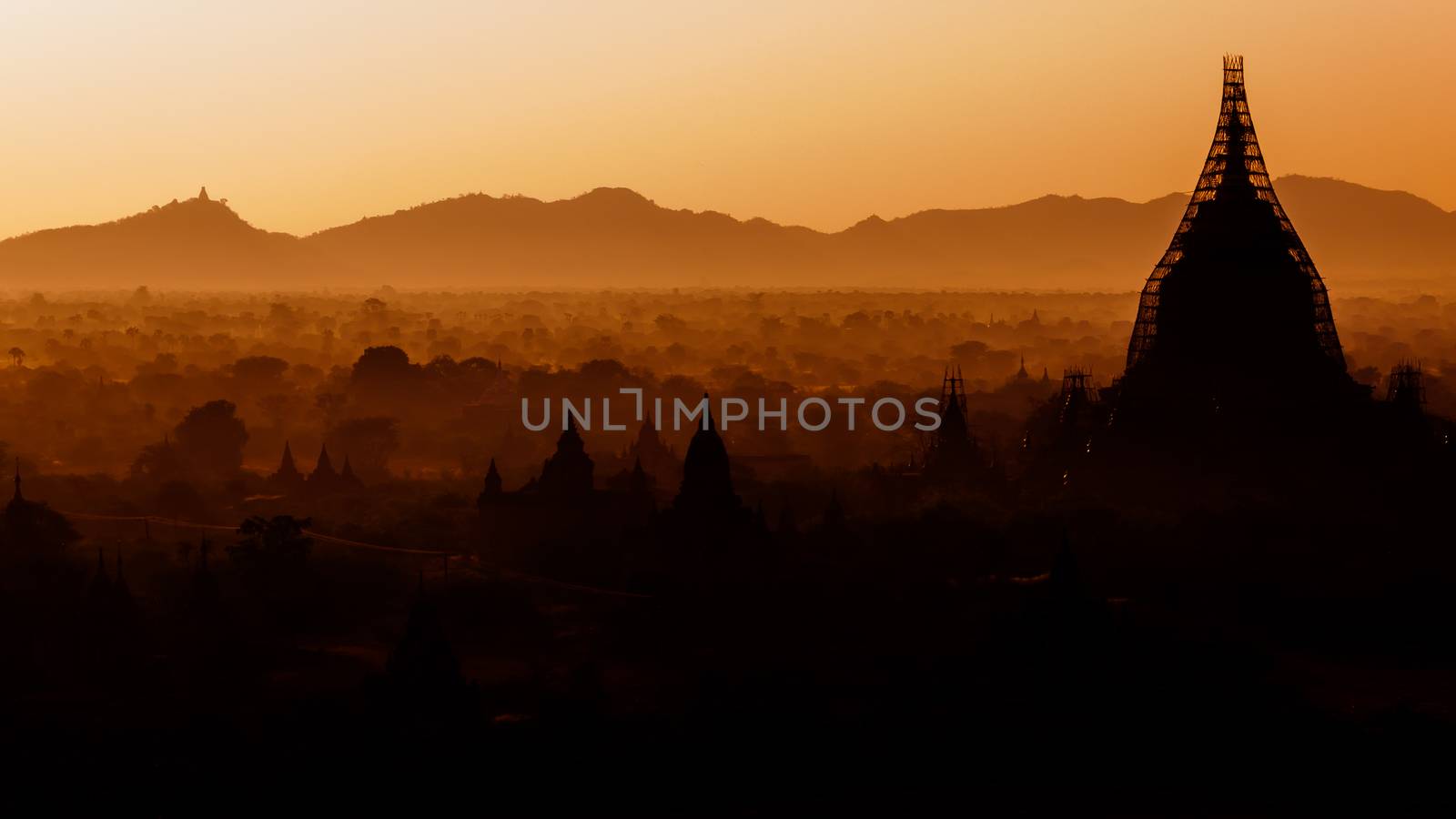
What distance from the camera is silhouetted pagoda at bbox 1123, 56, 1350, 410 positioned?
64.3m

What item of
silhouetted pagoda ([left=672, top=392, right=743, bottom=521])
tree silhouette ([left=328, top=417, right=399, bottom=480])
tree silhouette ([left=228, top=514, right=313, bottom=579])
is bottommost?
tree silhouette ([left=328, top=417, right=399, bottom=480])

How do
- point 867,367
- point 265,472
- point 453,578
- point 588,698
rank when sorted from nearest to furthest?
point 588,698
point 453,578
point 265,472
point 867,367

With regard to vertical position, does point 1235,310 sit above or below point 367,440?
above

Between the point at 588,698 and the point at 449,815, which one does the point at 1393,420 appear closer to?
the point at 588,698

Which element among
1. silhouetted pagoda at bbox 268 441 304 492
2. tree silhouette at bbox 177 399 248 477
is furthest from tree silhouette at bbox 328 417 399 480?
silhouetted pagoda at bbox 268 441 304 492

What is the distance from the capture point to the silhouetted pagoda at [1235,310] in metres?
64.3

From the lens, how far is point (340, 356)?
179000mm

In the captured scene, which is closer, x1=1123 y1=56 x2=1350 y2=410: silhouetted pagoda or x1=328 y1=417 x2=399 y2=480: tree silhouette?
x1=1123 y1=56 x2=1350 y2=410: silhouetted pagoda

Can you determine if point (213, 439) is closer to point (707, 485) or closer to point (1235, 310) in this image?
point (707, 485)

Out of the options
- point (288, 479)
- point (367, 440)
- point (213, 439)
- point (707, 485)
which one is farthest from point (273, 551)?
point (367, 440)

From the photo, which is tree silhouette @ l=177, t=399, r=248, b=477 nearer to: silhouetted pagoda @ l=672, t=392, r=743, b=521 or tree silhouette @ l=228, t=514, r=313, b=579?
tree silhouette @ l=228, t=514, r=313, b=579

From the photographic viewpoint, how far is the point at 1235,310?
64.9 metres

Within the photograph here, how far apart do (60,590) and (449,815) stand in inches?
780

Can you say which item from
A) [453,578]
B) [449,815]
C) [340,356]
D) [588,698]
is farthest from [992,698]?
[340,356]
